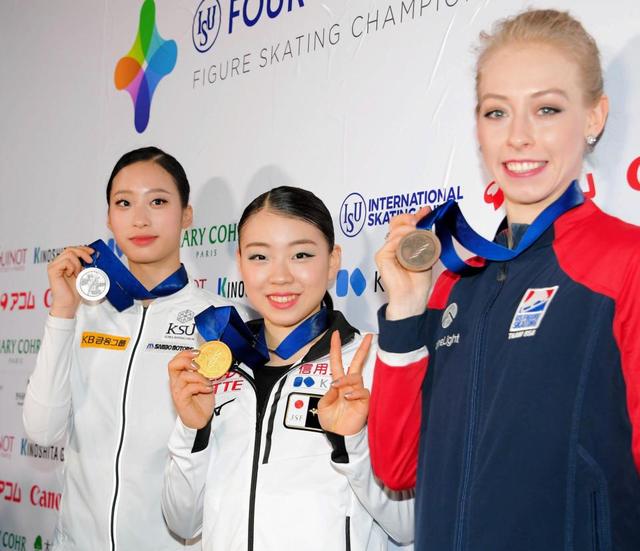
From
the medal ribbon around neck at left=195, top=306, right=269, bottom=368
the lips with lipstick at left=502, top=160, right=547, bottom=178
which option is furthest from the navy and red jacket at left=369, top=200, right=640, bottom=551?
the medal ribbon around neck at left=195, top=306, right=269, bottom=368

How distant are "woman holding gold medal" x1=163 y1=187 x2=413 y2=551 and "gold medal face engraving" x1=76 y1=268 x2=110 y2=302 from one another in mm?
488

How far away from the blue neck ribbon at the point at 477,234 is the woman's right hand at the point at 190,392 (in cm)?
76

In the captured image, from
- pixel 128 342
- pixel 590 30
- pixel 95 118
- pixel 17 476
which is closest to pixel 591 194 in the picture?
pixel 590 30

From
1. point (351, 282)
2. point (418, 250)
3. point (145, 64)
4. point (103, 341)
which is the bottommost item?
point (103, 341)

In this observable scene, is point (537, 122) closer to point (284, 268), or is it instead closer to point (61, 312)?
point (284, 268)

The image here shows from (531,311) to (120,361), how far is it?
5.32 ft

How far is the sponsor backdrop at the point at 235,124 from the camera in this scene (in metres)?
2.73

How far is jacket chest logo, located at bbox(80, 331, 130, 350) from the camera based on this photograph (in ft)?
9.41

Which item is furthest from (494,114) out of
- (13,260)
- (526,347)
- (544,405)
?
(13,260)

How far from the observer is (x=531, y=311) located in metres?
1.63

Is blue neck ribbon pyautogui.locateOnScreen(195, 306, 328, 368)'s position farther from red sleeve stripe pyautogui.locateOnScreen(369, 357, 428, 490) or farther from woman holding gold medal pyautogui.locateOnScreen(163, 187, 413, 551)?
red sleeve stripe pyautogui.locateOnScreen(369, 357, 428, 490)

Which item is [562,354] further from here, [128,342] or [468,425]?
[128,342]

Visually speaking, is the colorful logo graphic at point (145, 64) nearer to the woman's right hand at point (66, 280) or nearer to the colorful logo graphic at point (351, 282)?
the woman's right hand at point (66, 280)

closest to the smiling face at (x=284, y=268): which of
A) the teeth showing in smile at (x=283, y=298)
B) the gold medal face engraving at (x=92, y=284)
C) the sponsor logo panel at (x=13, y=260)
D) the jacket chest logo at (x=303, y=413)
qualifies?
the teeth showing in smile at (x=283, y=298)
